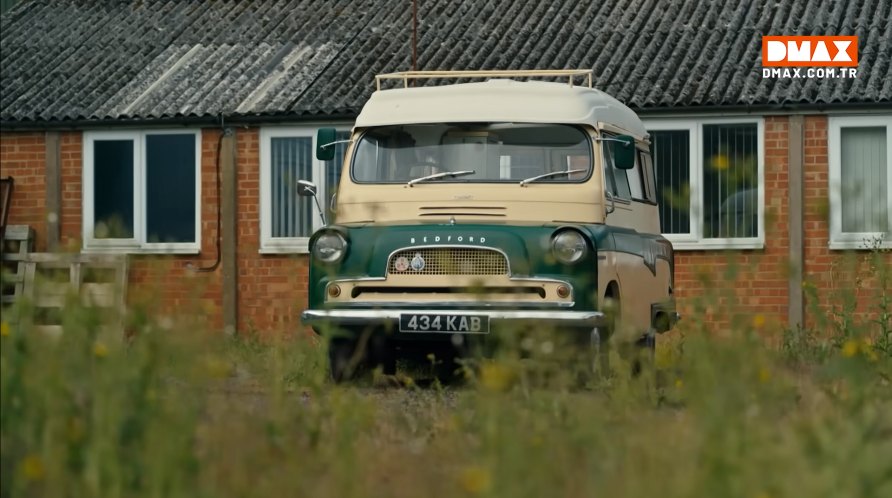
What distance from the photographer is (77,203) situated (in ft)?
62.0

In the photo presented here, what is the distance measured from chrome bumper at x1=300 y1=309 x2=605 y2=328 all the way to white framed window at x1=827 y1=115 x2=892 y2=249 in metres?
7.30

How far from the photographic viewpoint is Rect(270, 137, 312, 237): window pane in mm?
18328

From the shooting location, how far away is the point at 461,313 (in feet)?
34.5

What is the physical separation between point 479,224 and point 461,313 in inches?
25.3

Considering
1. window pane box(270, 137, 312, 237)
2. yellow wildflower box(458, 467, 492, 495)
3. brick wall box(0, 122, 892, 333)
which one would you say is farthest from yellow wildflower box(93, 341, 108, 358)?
window pane box(270, 137, 312, 237)

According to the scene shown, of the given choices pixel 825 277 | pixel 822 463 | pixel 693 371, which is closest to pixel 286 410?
pixel 693 371

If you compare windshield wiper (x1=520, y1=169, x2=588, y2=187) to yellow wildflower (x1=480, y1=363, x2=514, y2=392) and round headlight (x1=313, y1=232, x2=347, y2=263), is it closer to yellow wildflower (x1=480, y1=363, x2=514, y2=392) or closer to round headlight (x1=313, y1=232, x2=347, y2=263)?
round headlight (x1=313, y1=232, x2=347, y2=263)

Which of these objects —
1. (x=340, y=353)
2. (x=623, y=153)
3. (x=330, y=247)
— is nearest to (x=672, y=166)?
(x=623, y=153)

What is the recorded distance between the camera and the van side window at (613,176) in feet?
38.1

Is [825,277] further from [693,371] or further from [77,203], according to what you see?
[693,371]

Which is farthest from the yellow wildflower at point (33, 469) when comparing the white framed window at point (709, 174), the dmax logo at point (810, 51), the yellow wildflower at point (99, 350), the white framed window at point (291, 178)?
the dmax logo at point (810, 51)

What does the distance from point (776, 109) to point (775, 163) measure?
554mm

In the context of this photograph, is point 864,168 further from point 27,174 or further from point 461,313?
point 27,174

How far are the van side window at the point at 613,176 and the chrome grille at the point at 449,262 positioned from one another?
1343mm
